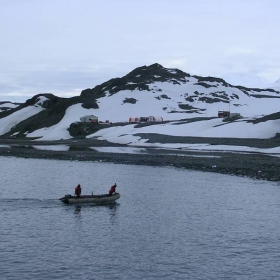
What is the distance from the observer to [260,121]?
358 feet

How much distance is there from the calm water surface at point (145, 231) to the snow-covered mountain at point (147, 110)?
181 ft

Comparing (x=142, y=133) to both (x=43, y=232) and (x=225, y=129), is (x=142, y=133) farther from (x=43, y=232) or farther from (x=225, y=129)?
(x=43, y=232)

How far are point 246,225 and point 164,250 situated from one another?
9139 millimetres

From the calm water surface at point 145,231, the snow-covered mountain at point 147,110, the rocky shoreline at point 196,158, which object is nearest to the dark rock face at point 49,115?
the snow-covered mountain at point 147,110

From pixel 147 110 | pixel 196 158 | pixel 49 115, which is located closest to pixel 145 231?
pixel 196 158

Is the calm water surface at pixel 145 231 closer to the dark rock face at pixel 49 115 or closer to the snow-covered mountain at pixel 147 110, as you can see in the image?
the snow-covered mountain at pixel 147 110

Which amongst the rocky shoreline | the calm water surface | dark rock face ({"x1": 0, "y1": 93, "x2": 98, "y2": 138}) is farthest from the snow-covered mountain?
the calm water surface

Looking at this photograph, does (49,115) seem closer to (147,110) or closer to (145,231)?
(147,110)

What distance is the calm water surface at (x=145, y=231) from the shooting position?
25.5m

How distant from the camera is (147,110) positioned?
514 ft

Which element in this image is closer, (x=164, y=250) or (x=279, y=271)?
(x=279, y=271)

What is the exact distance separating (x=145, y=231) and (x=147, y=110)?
124 metres

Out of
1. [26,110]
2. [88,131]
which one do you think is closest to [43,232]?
[88,131]

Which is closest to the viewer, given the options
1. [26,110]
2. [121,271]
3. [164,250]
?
[121,271]
